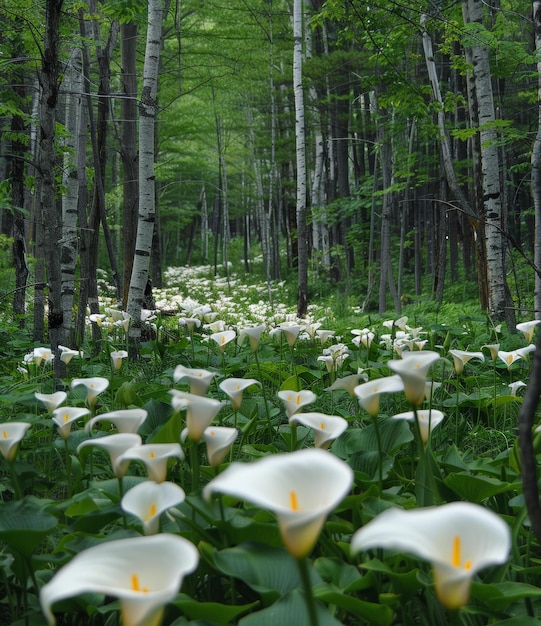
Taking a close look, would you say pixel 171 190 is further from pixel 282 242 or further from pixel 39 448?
pixel 39 448

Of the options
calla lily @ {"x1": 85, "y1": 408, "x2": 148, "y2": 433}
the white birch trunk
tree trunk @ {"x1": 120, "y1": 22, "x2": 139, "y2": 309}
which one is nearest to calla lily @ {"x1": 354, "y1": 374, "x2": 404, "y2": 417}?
calla lily @ {"x1": 85, "y1": 408, "x2": 148, "y2": 433}

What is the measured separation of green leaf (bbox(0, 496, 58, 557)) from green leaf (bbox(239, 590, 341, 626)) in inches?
17.2

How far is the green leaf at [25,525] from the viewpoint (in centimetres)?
106

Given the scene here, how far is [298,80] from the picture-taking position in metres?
8.36

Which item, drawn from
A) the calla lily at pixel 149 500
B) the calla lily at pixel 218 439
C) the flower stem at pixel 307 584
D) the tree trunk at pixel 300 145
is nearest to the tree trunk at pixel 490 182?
the tree trunk at pixel 300 145

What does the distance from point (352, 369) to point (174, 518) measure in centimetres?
263

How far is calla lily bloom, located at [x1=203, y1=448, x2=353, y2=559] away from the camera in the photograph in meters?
0.61

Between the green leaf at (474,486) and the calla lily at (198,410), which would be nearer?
the calla lily at (198,410)

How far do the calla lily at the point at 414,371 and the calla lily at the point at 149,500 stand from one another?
48 cm

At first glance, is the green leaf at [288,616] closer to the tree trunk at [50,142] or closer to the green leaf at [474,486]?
the green leaf at [474,486]

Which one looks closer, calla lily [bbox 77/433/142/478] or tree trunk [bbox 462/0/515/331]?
calla lily [bbox 77/433/142/478]

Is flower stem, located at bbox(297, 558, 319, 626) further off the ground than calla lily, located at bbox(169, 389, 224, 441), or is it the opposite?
calla lily, located at bbox(169, 389, 224, 441)

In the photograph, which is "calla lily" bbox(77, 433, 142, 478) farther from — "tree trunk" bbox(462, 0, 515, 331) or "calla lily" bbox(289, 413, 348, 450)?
"tree trunk" bbox(462, 0, 515, 331)

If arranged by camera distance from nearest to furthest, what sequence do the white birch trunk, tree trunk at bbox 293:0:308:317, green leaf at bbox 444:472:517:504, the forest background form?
green leaf at bbox 444:472:517:504 < the forest background < the white birch trunk < tree trunk at bbox 293:0:308:317
